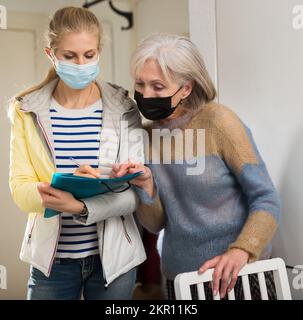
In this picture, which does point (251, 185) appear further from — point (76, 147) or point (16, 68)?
point (16, 68)

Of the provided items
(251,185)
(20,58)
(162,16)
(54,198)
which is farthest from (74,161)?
(162,16)

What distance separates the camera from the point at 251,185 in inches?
38.0

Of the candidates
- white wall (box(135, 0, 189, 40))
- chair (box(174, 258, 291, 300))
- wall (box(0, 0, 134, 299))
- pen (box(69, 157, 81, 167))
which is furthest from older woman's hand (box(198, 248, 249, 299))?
white wall (box(135, 0, 189, 40))

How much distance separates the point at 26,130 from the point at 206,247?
46 cm

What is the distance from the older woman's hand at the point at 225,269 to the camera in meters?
0.86

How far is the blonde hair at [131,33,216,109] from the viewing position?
974 millimetres

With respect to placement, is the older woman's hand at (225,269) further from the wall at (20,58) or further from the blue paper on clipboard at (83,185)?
the wall at (20,58)

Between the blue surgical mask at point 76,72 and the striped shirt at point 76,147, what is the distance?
5 centimetres

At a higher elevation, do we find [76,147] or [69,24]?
[69,24]

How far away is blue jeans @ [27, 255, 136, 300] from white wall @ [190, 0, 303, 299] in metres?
0.42

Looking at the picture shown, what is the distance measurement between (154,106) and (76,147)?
181 millimetres

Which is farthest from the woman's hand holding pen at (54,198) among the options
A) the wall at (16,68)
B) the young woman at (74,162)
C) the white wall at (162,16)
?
the white wall at (162,16)

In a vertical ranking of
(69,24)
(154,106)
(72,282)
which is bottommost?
(72,282)
